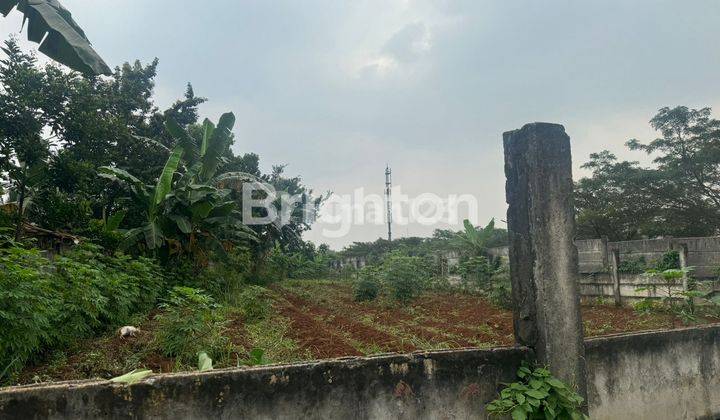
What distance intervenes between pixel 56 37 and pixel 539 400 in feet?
21.0

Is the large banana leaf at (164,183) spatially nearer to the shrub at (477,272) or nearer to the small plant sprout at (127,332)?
the small plant sprout at (127,332)

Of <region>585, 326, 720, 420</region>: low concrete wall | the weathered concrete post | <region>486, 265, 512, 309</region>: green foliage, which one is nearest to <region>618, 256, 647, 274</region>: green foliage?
<region>486, 265, 512, 309</region>: green foliage

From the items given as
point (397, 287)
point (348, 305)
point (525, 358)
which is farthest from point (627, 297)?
point (525, 358)

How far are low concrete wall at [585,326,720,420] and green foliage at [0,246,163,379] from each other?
390cm

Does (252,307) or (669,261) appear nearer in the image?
(669,261)

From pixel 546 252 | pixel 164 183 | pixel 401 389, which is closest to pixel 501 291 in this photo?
pixel 164 183

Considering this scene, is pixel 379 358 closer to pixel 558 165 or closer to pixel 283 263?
pixel 558 165

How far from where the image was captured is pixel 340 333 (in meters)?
7.37

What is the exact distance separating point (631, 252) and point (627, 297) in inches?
33.2

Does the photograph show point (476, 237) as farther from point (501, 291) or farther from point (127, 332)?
point (127, 332)

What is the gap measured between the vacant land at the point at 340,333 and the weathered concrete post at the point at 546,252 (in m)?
2.32

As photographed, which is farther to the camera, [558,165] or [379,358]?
[558,165]

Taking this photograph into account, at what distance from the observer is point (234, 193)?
14.2 m

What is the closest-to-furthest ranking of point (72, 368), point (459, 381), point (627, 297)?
point (459, 381), point (72, 368), point (627, 297)
